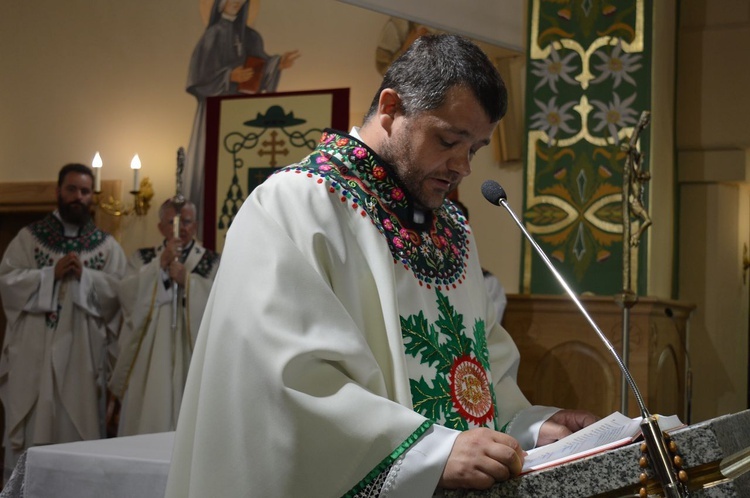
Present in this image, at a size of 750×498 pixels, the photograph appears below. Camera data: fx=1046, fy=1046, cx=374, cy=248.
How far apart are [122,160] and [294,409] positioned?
266 inches

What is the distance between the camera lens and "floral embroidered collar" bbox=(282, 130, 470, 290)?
2104 millimetres

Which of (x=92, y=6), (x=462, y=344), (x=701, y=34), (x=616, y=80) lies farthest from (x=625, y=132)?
(x=92, y=6)

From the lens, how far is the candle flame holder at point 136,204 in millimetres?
7980

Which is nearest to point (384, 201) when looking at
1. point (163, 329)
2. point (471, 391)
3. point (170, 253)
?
point (471, 391)

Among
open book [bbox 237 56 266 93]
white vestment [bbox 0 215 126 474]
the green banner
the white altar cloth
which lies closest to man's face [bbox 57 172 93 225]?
white vestment [bbox 0 215 126 474]

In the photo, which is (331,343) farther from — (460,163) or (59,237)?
(59,237)

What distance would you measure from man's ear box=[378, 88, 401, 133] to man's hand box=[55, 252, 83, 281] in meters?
5.02

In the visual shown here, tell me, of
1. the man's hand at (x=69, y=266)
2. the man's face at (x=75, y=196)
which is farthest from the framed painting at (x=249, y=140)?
the man's hand at (x=69, y=266)

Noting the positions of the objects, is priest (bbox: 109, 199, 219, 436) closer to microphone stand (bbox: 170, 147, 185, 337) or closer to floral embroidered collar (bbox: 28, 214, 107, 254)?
microphone stand (bbox: 170, 147, 185, 337)

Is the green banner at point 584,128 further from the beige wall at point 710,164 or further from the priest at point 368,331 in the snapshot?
the priest at point 368,331

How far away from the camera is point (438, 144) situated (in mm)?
2066

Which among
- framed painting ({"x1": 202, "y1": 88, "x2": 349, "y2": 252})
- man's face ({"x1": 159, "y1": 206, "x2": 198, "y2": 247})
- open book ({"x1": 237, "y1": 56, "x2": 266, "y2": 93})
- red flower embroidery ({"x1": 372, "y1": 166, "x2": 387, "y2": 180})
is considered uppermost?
open book ({"x1": 237, "y1": 56, "x2": 266, "y2": 93})

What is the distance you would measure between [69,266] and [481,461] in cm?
563

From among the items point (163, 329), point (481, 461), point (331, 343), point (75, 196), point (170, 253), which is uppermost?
point (75, 196)
